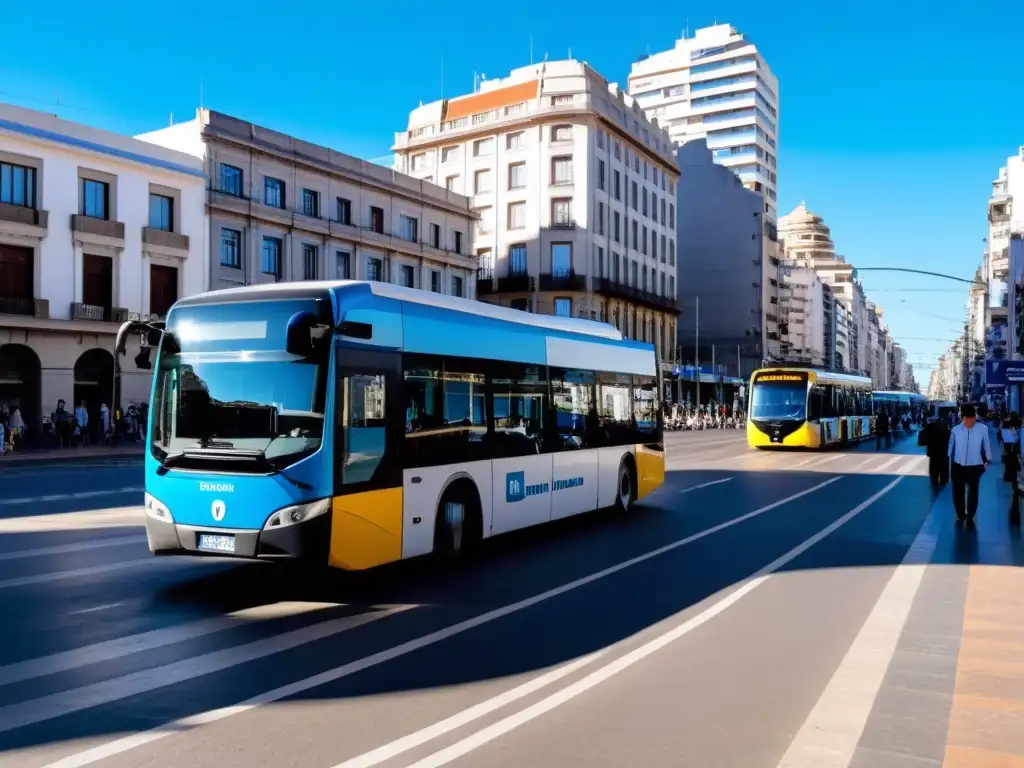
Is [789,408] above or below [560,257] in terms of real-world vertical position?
below

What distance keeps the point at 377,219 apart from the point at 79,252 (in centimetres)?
1797

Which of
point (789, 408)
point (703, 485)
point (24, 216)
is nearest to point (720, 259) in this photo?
point (789, 408)

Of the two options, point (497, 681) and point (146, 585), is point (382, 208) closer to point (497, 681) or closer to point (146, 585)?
point (146, 585)

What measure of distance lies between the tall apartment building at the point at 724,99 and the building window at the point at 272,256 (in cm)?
7985

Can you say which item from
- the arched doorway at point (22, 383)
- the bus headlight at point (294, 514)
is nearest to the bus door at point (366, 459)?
the bus headlight at point (294, 514)

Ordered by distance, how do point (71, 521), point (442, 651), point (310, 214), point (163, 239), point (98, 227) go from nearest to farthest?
point (442, 651), point (71, 521), point (98, 227), point (163, 239), point (310, 214)

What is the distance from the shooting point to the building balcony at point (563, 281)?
217 ft

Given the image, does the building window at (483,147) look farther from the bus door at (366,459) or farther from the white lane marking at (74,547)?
the bus door at (366,459)

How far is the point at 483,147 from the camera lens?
230 feet

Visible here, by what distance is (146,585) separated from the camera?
9.32 m

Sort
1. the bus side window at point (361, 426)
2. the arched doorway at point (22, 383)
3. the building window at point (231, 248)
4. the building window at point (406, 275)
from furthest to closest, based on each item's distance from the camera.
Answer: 1. the building window at point (406, 275)
2. the building window at point (231, 248)
3. the arched doorway at point (22, 383)
4. the bus side window at point (361, 426)

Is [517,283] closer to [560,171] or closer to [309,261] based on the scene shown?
[560,171]

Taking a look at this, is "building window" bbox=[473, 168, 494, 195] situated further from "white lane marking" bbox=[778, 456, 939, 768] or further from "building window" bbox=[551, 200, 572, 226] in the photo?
"white lane marking" bbox=[778, 456, 939, 768]

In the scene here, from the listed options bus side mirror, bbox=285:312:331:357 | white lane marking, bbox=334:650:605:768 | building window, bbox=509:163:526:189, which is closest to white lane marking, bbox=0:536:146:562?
bus side mirror, bbox=285:312:331:357
